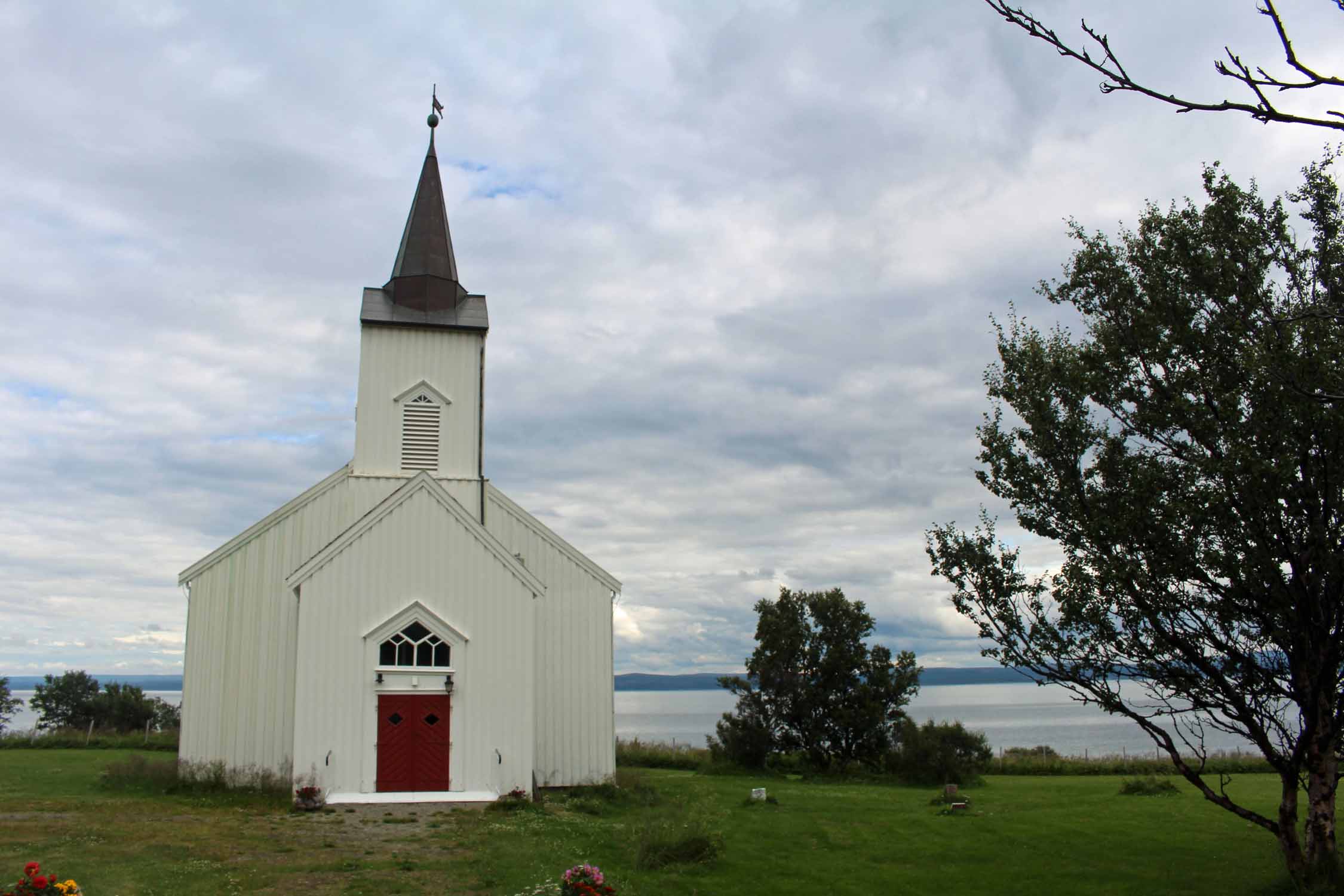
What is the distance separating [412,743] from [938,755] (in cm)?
1674

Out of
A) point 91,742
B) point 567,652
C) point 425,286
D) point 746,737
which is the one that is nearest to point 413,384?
point 425,286

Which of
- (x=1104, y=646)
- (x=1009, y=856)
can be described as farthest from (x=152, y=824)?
(x=1104, y=646)

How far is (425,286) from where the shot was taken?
2580 cm

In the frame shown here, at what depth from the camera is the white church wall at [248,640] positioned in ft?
69.7

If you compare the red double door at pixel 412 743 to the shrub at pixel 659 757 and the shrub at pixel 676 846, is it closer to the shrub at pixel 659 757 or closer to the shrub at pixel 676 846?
the shrub at pixel 676 846

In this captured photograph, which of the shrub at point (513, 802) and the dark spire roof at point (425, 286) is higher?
the dark spire roof at point (425, 286)

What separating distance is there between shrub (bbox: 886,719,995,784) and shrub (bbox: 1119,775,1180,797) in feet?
16.8

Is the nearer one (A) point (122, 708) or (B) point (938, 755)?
(B) point (938, 755)

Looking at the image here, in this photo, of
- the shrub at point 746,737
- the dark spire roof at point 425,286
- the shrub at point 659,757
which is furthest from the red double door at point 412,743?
the shrub at point 659,757

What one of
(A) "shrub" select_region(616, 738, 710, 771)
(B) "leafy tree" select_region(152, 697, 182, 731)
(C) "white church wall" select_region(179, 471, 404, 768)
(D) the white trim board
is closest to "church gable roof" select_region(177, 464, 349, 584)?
(C) "white church wall" select_region(179, 471, 404, 768)

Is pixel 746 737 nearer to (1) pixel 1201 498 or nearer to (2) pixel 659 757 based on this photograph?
(2) pixel 659 757

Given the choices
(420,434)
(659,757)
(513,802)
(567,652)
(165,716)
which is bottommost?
(659,757)

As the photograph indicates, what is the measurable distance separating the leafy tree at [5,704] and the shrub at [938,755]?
4664 centimetres

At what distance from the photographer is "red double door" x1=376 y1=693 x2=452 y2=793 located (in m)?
19.2
